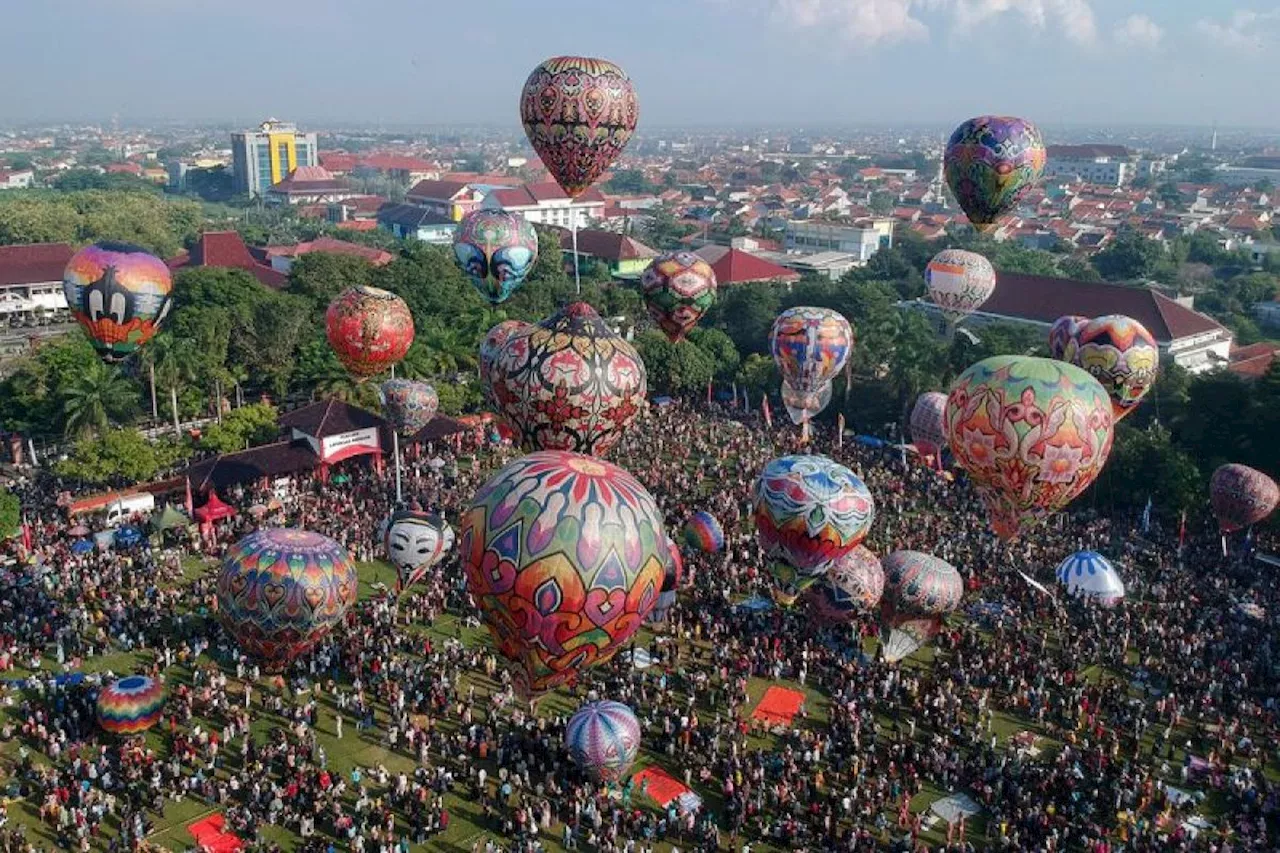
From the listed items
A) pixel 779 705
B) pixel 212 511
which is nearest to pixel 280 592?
pixel 779 705

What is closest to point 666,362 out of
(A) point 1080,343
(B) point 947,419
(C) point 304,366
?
(C) point 304,366

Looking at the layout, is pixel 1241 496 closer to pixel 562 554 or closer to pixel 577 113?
pixel 577 113

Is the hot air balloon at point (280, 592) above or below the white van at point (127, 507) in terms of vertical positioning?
above

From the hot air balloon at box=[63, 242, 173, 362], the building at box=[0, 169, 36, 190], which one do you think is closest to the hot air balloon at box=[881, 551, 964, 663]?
the hot air balloon at box=[63, 242, 173, 362]

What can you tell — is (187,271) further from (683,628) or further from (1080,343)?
(1080,343)

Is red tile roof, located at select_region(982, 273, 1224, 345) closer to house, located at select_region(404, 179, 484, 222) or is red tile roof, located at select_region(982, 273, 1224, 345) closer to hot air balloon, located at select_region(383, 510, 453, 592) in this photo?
hot air balloon, located at select_region(383, 510, 453, 592)

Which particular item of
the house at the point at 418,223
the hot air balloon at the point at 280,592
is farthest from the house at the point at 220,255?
the hot air balloon at the point at 280,592

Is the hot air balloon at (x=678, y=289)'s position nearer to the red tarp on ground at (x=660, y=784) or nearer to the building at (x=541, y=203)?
the red tarp on ground at (x=660, y=784)
